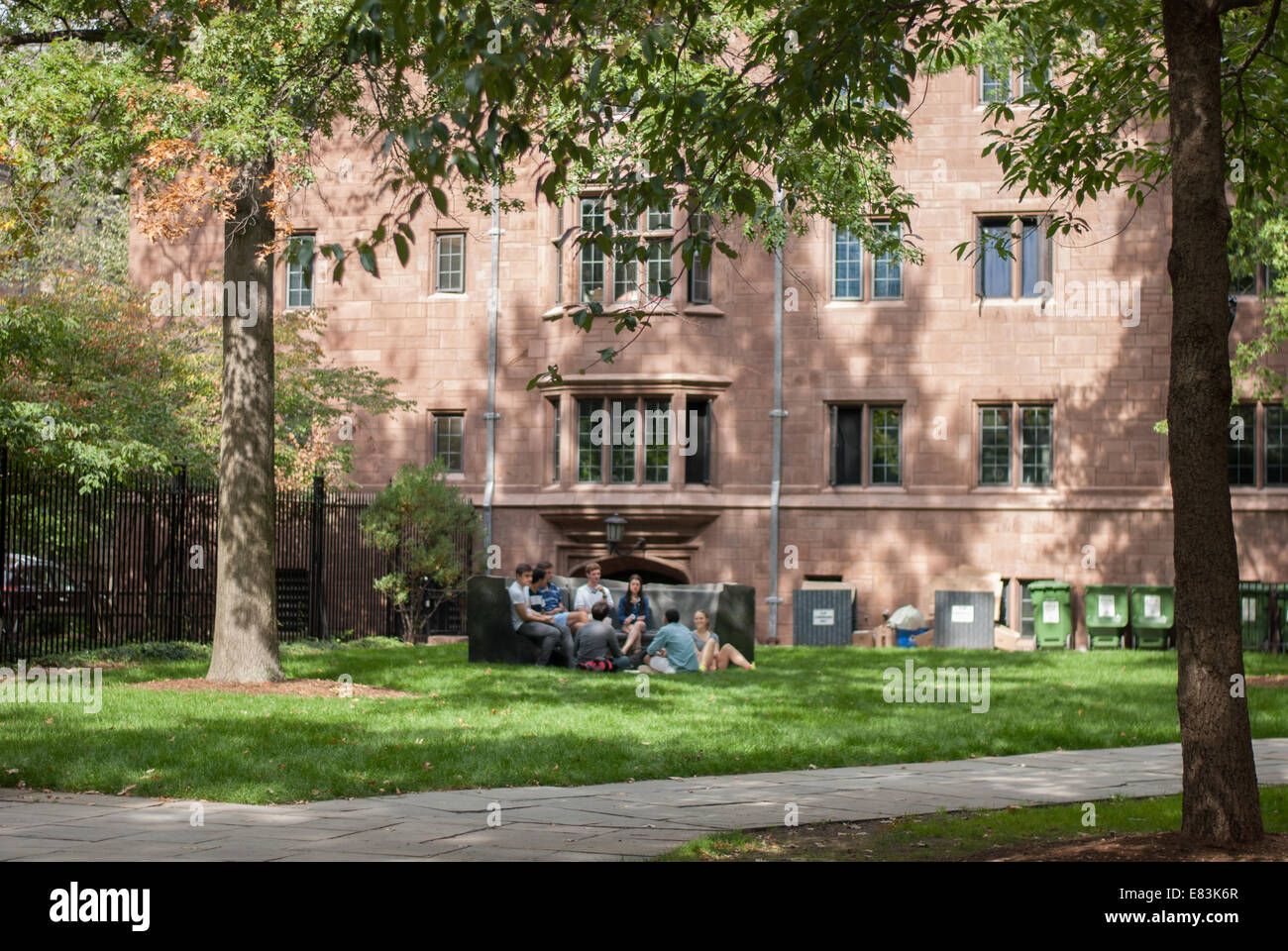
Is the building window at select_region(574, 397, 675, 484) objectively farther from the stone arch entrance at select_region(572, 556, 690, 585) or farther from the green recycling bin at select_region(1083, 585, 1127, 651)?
the green recycling bin at select_region(1083, 585, 1127, 651)

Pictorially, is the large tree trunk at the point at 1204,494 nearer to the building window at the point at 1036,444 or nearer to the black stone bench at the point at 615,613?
the black stone bench at the point at 615,613

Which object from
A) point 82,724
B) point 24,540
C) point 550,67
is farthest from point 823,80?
point 24,540

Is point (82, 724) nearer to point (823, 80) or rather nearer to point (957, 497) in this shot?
point (823, 80)

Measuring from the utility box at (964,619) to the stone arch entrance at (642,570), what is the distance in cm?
577

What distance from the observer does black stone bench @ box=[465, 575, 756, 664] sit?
18.6 m

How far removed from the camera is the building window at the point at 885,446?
96.0 feet

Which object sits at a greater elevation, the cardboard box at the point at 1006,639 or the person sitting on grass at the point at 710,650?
the person sitting on grass at the point at 710,650

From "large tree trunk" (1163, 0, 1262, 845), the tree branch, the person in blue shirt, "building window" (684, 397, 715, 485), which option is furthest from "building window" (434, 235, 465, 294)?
"large tree trunk" (1163, 0, 1262, 845)

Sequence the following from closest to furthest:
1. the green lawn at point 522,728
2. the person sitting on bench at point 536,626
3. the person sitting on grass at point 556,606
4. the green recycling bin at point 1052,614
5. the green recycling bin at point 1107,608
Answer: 1. the green lawn at point 522,728
2. the person sitting on bench at point 536,626
3. the person sitting on grass at point 556,606
4. the green recycling bin at point 1107,608
5. the green recycling bin at point 1052,614

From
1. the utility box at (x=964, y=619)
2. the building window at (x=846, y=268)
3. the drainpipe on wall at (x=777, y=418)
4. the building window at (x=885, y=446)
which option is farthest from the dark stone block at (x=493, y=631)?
the building window at (x=846, y=268)

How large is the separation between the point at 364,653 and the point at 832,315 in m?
13.3

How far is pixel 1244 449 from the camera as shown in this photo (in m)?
28.4

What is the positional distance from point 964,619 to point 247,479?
47.5 ft

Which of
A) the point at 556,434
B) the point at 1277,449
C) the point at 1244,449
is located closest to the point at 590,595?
the point at 556,434
